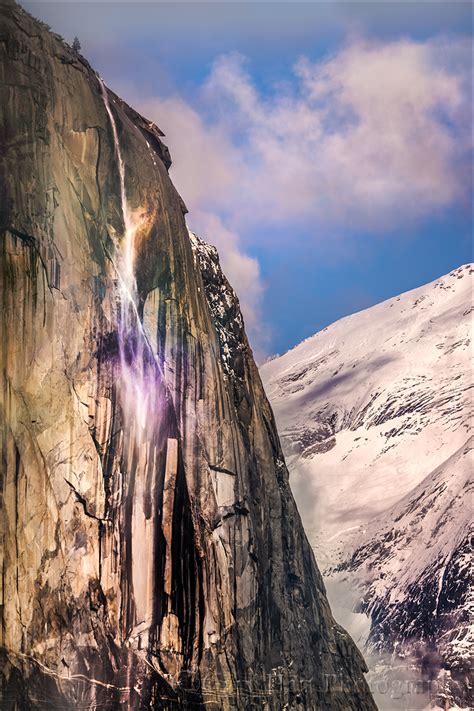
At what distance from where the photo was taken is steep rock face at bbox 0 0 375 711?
221 feet

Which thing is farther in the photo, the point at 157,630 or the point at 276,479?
the point at 276,479

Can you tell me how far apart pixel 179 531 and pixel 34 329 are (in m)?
10.9

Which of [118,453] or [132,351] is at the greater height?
[132,351]

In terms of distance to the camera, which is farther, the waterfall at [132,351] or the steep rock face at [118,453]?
the waterfall at [132,351]

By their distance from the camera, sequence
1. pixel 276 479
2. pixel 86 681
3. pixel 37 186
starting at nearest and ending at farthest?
1. pixel 86 681
2. pixel 37 186
3. pixel 276 479

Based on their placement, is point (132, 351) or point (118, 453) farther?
point (132, 351)

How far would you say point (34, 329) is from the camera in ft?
228

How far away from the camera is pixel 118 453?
70.2m

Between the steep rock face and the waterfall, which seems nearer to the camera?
the steep rock face

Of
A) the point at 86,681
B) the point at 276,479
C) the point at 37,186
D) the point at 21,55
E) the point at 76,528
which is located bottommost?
the point at 86,681

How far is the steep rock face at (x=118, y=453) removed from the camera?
221ft

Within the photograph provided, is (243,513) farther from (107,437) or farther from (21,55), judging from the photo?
(21,55)

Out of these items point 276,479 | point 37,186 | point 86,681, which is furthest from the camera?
point 276,479

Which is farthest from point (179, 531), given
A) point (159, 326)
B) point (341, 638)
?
point (341, 638)
